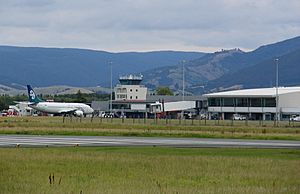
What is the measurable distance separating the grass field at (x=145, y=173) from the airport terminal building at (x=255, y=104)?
11492 cm

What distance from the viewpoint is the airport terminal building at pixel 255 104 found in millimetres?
155875

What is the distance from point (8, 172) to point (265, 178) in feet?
32.5

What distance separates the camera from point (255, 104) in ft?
524

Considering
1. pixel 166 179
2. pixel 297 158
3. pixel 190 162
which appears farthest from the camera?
pixel 297 158

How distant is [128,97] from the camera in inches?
7854

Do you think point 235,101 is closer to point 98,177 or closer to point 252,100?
point 252,100

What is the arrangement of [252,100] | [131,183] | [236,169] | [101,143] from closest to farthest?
[131,183], [236,169], [101,143], [252,100]

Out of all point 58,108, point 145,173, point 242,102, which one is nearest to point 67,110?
point 58,108

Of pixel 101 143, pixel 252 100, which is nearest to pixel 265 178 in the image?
pixel 101 143

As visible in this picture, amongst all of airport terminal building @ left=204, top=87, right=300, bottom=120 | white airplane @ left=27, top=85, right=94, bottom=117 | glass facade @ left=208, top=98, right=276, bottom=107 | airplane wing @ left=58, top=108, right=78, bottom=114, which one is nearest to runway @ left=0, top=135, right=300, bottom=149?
airplane wing @ left=58, top=108, right=78, bottom=114

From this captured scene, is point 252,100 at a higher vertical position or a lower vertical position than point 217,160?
higher

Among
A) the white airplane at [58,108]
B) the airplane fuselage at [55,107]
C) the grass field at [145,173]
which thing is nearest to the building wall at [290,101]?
the white airplane at [58,108]

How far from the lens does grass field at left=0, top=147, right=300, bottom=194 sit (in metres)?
24.8

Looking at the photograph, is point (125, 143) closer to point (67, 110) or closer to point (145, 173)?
point (145, 173)
